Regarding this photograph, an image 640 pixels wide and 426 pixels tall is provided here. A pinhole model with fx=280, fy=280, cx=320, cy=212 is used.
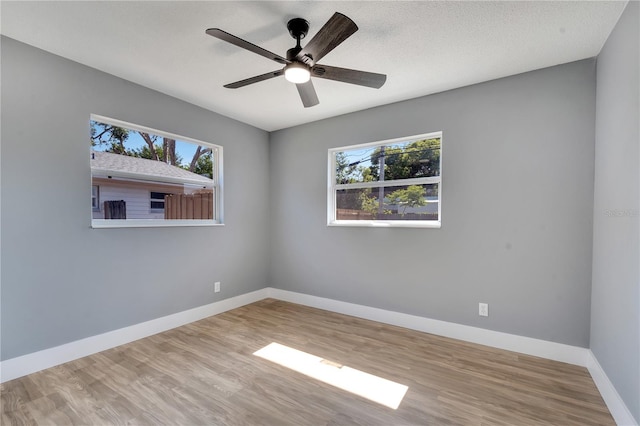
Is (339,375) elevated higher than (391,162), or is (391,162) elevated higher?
(391,162)

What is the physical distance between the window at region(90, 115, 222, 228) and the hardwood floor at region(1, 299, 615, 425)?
4.13 ft

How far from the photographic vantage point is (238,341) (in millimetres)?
2768

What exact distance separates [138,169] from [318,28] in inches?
87.9

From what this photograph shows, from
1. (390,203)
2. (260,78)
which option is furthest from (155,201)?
(390,203)

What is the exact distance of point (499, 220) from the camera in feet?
8.57

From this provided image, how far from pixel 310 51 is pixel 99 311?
9.24 ft

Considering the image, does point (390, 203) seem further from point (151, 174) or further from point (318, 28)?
point (151, 174)

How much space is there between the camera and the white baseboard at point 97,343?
82.4 inches

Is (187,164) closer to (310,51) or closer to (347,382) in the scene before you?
(310,51)

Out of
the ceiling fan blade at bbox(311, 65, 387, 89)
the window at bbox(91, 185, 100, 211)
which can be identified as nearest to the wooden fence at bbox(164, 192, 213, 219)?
the window at bbox(91, 185, 100, 211)

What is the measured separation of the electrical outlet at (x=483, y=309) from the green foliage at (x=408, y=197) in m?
1.14

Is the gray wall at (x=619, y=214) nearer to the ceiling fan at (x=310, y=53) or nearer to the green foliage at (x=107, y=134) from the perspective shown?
the ceiling fan at (x=310, y=53)

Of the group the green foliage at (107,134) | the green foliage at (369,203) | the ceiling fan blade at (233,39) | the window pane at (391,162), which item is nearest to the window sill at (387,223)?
the green foliage at (369,203)

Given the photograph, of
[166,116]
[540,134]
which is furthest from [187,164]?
[540,134]
